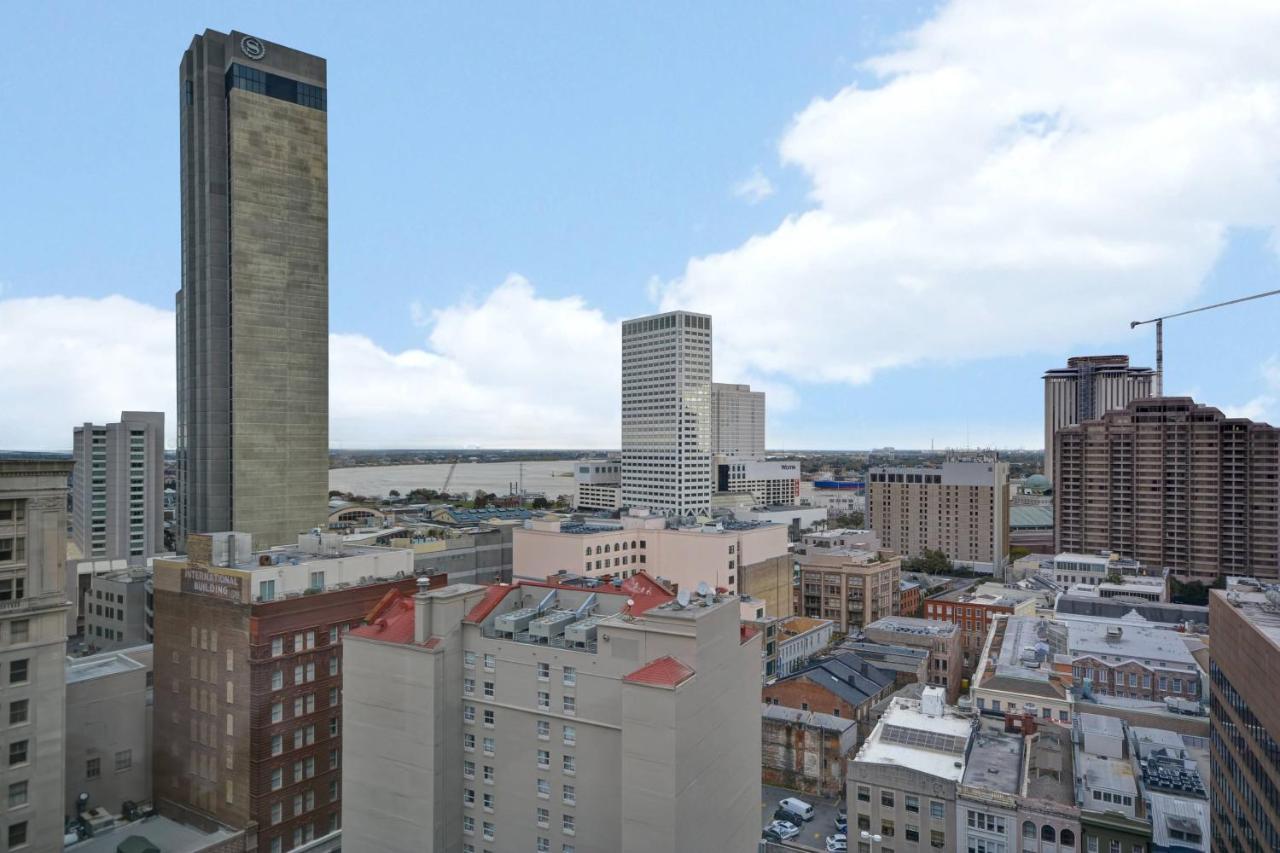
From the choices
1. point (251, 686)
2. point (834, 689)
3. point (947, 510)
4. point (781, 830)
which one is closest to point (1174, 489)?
point (947, 510)

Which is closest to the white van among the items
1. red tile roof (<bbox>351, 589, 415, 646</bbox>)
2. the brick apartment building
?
the brick apartment building

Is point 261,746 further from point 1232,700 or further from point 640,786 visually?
point 1232,700

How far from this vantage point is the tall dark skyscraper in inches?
3317

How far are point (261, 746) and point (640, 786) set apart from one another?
849 inches

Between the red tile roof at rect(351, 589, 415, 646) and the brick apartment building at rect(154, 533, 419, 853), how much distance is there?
7699 millimetres

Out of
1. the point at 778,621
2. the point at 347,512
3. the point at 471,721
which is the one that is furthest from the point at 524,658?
the point at 347,512

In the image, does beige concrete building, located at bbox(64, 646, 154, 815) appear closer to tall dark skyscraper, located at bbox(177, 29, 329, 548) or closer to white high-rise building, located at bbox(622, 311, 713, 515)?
tall dark skyscraper, located at bbox(177, 29, 329, 548)

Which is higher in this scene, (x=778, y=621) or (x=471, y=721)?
(x=471, y=721)

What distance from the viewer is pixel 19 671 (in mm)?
26859

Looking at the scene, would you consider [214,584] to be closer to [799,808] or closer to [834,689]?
[799,808]

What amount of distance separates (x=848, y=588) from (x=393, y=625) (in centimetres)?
6800

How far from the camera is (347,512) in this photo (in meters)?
153

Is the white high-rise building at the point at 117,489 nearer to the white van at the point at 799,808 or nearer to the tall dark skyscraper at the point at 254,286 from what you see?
the tall dark skyscraper at the point at 254,286

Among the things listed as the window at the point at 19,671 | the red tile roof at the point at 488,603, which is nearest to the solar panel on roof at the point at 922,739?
the red tile roof at the point at 488,603
